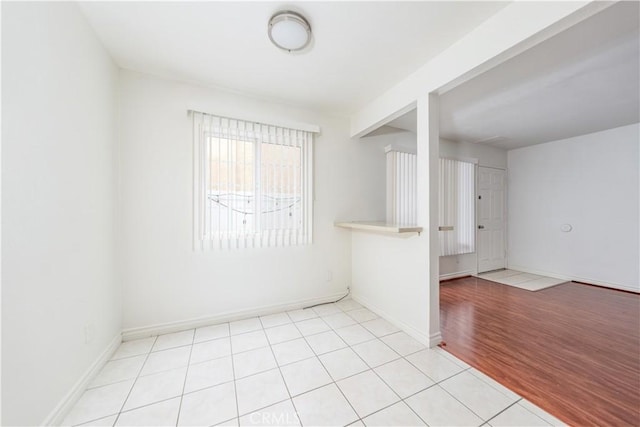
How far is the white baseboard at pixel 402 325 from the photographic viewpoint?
2025mm

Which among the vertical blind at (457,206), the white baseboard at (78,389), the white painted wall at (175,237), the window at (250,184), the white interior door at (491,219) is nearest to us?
the white baseboard at (78,389)

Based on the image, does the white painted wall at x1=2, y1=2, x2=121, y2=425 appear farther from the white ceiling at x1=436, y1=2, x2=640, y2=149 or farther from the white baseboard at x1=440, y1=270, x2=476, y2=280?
the white baseboard at x1=440, y1=270, x2=476, y2=280

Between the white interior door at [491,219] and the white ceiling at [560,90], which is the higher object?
the white ceiling at [560,90]

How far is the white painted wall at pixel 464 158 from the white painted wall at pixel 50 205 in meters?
4.45

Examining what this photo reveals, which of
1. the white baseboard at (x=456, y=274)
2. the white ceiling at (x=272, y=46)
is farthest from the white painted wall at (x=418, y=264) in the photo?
the white baseboard at (x=456, y=274)

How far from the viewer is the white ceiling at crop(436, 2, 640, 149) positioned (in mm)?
1703

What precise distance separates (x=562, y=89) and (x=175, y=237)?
428 centimetres

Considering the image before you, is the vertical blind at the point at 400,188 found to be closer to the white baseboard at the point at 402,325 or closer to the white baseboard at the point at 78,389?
the white baseboard at the point at 402,325

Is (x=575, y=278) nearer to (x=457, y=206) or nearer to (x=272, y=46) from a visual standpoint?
(x=457, y=206)

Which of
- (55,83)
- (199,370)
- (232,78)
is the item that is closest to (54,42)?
(55,83)

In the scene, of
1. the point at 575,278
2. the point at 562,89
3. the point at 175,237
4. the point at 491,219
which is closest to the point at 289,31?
the point at 175,237

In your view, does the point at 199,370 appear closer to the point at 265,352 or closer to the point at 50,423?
the point at 265,352

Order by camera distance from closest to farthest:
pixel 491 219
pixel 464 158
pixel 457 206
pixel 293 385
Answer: pixel 293 385, pixel 457 206, pixel 464 158, pixel 491 219

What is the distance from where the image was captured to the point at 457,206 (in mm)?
4086
